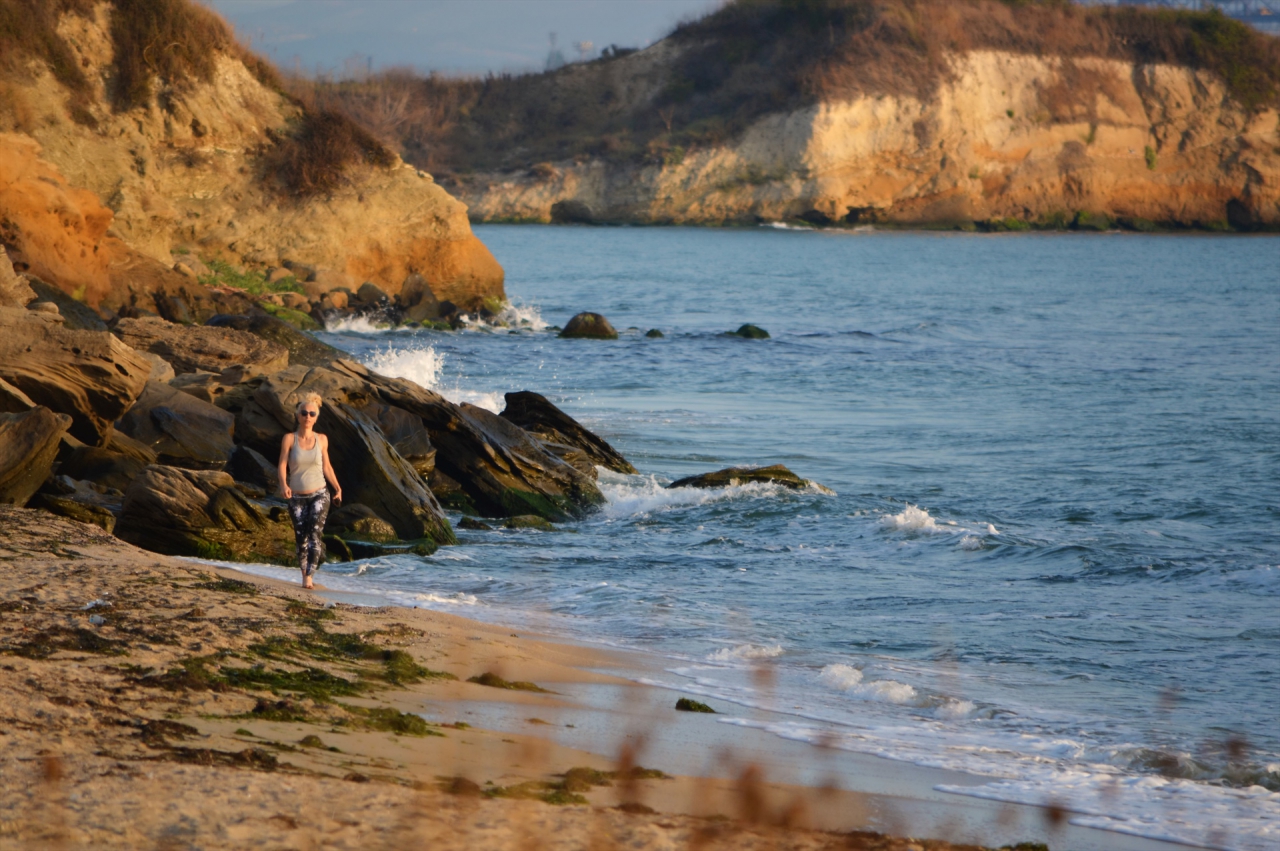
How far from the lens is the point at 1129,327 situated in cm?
3266

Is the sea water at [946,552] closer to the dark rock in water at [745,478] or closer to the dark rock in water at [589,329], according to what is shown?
the dark rock in water at [745,478]

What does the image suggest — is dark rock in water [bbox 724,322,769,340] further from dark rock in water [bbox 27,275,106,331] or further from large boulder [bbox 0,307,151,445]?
large boulder [bbox 0,307,151,445]

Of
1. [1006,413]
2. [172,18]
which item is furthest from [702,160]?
[1006,413]

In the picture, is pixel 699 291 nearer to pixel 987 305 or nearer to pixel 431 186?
pixel 987 305

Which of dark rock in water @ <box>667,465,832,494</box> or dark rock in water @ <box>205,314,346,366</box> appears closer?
dark rock in water @ <box>667,465,832,494</box>

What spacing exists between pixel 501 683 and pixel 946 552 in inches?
225

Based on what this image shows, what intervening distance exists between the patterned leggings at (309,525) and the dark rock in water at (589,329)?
769 inches

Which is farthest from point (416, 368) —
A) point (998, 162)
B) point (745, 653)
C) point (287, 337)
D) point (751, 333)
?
point (998, 162)

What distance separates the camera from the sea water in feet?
20.6

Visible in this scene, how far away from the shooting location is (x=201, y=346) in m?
14.3

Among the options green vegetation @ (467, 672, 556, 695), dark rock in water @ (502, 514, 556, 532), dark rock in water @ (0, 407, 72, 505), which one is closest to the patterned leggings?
dark rock in water @ (0, 407, 72, 505)

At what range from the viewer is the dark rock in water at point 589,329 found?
91.1 feet

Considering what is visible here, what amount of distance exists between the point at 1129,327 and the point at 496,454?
25.2m

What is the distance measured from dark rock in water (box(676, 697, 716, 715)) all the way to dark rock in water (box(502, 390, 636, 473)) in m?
7.60
